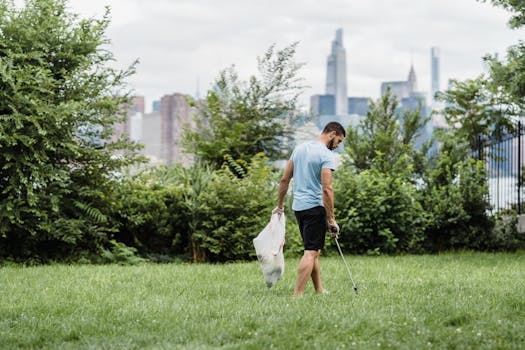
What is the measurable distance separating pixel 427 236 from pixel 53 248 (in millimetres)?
7887

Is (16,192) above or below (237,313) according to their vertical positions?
above

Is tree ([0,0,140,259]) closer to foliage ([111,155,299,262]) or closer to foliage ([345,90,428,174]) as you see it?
foliage ([111,155,299,262])

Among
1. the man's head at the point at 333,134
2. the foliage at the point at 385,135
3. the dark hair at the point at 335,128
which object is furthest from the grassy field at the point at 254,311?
the foliage at the point at 385,135

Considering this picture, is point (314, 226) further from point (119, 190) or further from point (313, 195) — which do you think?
point (119, 190)

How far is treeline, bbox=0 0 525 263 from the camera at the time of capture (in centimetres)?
1270

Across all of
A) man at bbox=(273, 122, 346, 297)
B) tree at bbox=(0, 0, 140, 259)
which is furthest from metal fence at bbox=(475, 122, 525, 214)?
man at bbox=(273, 122, 346, 297)

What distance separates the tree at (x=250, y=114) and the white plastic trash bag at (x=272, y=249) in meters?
12.1

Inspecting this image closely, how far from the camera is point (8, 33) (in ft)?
42.9

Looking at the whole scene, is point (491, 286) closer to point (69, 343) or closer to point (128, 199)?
point (69, 343)

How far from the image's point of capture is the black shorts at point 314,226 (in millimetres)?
7992

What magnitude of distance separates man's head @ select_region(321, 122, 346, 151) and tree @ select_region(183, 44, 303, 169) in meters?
12.2

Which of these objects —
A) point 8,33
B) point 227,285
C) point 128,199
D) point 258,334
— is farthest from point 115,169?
point 258,334

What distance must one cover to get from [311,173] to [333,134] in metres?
0.51

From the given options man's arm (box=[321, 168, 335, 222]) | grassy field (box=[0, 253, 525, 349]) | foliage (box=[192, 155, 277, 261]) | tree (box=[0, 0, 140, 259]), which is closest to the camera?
grassy field (box=[0, 253, 525, 349])
